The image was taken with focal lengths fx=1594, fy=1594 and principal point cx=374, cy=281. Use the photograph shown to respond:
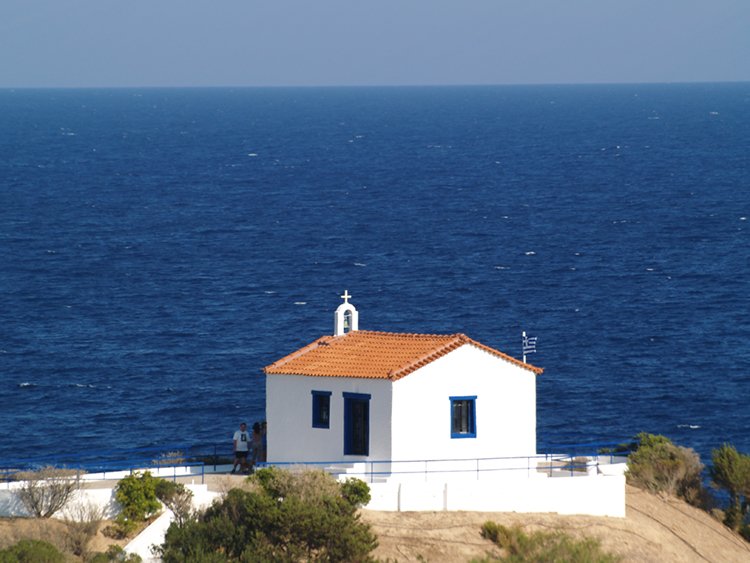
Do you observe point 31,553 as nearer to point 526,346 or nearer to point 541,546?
point 541,546

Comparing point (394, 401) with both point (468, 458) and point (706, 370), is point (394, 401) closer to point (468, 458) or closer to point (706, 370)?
point (468, 458)

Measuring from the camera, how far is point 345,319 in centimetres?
5000

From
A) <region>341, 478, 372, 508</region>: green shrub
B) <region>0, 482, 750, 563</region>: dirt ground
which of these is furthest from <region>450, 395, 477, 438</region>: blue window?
<region>341, 478, 372, 508</region>: green shrub

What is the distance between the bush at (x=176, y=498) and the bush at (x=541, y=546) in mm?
7824

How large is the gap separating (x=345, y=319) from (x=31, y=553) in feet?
51.1

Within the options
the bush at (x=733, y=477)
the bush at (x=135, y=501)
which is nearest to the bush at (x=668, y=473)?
the bush at (x=733, y=477)

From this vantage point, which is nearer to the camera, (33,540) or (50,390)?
(33,540)

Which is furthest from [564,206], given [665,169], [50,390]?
[50,390]

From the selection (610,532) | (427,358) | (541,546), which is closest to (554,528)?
(610,532)

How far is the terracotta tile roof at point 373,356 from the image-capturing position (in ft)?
147

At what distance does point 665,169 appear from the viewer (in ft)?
626

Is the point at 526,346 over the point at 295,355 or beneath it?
over

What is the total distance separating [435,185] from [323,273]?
66268mm

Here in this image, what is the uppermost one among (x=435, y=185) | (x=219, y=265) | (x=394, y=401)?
(x=435, y=185)
